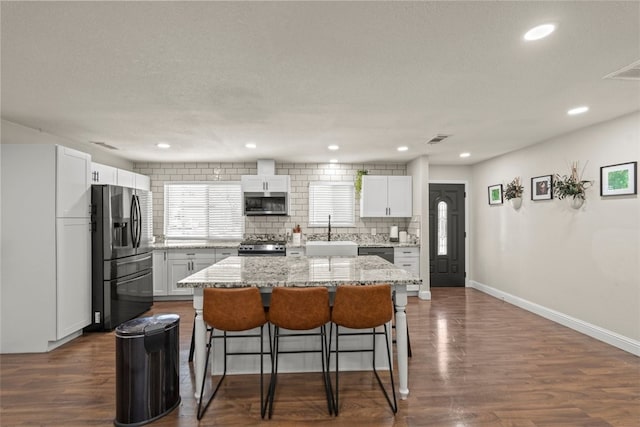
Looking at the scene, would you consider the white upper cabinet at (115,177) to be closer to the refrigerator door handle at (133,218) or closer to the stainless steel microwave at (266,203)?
the refrigerator door handle at (133,218)

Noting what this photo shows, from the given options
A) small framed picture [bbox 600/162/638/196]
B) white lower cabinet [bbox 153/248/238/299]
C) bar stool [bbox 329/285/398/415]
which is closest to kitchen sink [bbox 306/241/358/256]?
white lower cabinet [bbox 153/248/238/299]

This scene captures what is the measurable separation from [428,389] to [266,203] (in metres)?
4.12

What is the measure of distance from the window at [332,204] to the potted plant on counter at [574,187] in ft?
11.0

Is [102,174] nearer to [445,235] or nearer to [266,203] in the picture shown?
[266,203]

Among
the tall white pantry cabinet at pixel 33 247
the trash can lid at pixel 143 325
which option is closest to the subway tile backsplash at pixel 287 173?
the tall white pantry cabinet at pixel 33 247

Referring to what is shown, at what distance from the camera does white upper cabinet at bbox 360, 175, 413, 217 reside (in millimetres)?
6395

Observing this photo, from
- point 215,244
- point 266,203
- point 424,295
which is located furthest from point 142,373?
point 424,295

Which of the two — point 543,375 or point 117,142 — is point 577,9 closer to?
point 543,375

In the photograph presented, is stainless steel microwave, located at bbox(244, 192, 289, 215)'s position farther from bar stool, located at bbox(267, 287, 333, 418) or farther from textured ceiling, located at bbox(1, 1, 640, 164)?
bar stool, located at bbox(267, 287, 333, 418)

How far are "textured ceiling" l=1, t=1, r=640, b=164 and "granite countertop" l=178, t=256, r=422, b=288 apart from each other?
1525 millimetres

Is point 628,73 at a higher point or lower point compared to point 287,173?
higher

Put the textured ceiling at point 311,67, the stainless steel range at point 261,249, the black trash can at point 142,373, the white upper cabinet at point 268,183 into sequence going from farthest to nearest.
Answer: the white upper cabinet at point 268,183 → the stainless steel range at point 261,249 → the black trash can at point 142,373 → the textured ceiling at point 311,67

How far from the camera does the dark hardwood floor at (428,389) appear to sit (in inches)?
95.0

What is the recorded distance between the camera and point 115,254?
4316 millimetres
